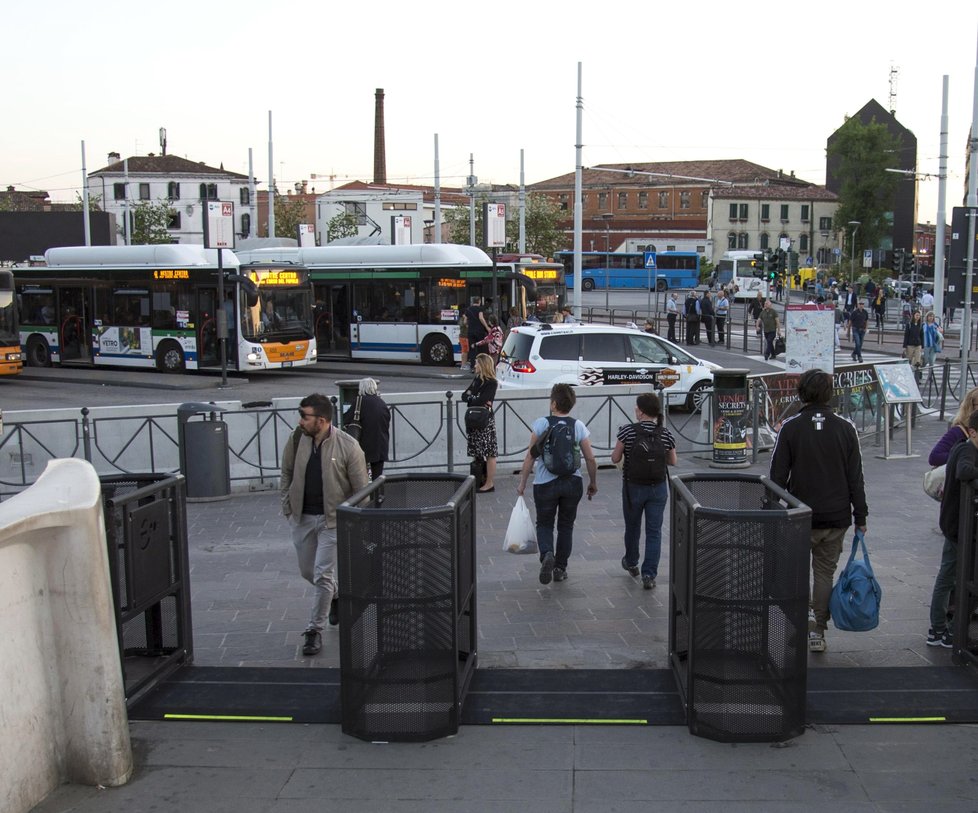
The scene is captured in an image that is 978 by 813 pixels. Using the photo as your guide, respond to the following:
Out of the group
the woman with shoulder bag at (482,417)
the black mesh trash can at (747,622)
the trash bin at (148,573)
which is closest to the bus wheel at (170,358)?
the woman with shoulder bag at (482,417)

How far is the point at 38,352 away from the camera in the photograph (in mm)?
30422

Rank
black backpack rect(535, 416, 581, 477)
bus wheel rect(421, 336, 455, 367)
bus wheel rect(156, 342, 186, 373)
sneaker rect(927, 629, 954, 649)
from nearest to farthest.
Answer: sneaker rect(927, 629, 954, 649)
black backpack rect(535, 416, 581, 477)
bus wheel rect(156, 342, 186, 373)
bus wheel rect(421, 336, 455, 367)

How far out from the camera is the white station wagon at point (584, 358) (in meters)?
18.0

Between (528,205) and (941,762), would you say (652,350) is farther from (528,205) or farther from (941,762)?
(528,205)

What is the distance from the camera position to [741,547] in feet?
18.3

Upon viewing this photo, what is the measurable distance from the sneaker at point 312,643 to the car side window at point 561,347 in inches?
446

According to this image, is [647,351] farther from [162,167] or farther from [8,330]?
[162,167]

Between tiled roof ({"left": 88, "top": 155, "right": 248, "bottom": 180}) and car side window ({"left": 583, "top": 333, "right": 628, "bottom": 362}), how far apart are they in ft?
274

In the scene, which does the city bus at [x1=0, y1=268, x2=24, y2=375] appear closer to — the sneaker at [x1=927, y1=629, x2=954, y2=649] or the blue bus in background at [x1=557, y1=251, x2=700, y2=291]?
the sneaker at [x1=927, y1=629, x2=954, y2=649]

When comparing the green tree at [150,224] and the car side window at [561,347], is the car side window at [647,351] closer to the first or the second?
the car side window at [561,347]

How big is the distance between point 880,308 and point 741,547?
38.7 meters

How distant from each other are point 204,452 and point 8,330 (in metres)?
17.2

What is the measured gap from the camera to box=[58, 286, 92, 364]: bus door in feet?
95.0

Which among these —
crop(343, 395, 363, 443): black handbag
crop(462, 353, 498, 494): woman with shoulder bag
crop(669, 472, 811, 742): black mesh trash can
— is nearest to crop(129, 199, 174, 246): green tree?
crop(462, 353, 498, 494): woman with shoulder bag
